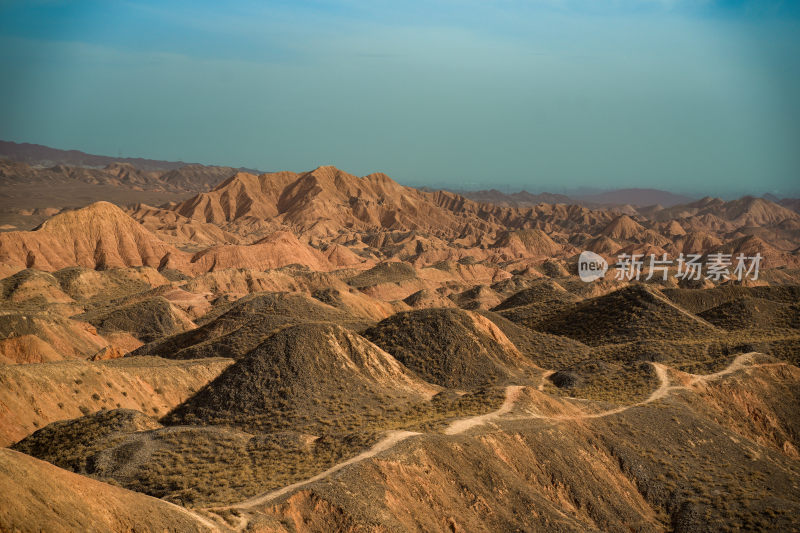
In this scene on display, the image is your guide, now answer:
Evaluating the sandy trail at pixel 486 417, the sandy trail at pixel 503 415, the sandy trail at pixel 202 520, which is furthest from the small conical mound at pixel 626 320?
the sandy trail at pixel 202 520

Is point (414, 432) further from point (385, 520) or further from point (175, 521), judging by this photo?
point (175, 521)

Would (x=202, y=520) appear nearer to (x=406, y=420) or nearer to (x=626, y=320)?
(x=406, y=420)

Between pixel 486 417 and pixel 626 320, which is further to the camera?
pixel 626 320

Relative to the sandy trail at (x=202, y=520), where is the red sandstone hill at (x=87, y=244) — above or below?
below

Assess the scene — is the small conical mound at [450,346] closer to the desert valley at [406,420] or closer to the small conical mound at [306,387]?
the desert valley at [406,420]

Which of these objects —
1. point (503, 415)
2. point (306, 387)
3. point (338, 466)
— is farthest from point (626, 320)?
point (338, 466)

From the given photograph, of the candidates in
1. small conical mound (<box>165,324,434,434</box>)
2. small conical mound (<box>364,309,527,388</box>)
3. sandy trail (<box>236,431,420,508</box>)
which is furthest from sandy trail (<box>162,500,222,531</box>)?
small conical mound (<box>364,309,527,388</box>)

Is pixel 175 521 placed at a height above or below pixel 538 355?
above

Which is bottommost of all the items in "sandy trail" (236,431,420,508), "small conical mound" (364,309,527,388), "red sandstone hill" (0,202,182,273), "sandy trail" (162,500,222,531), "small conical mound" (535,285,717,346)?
"red sandstone hill" (0,202,182,273)

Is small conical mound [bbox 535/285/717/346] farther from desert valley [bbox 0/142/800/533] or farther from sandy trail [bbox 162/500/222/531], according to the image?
sandy trail [bbox 162/500/222/531]

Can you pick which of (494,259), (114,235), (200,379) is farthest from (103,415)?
(494,259)

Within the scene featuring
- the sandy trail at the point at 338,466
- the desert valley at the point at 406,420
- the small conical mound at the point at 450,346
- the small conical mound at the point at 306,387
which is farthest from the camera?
the small conical mound at the point at 450,346
